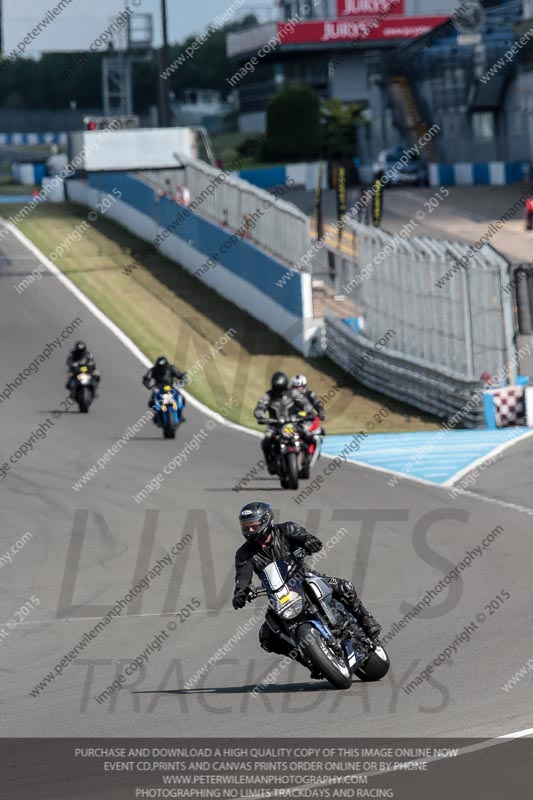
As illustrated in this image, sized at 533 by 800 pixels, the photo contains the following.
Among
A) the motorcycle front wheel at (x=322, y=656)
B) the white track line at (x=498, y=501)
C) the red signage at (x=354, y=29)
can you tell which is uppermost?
the red signage at (x=354, y=29)

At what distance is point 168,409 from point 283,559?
15.1 meters

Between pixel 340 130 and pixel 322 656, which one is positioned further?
pixel 340 130

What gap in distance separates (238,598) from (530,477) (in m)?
10.5

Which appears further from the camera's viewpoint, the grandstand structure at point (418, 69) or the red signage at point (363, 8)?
the red signage at point (363, 8)

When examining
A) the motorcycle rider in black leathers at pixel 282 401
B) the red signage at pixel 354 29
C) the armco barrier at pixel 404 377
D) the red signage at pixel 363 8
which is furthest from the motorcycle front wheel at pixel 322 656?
the red signage at pixel 363 8

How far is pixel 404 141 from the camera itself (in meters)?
66.3

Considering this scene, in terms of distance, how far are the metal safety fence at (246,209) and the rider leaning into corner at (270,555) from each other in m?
26.0

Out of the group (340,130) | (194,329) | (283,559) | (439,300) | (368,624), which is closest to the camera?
(368,624)

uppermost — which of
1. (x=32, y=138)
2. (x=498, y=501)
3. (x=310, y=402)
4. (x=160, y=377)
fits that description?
(x=310, y=402)

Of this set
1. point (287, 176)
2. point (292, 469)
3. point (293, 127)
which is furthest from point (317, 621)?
point (293, 127)

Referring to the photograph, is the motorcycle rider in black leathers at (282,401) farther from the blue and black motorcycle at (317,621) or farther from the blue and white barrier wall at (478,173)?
the blue and white barrier wall at (478,173)

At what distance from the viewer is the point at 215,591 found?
13336 mm

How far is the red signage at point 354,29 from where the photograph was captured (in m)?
76.8

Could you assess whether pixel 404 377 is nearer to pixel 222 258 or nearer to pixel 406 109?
pixel 222 258
